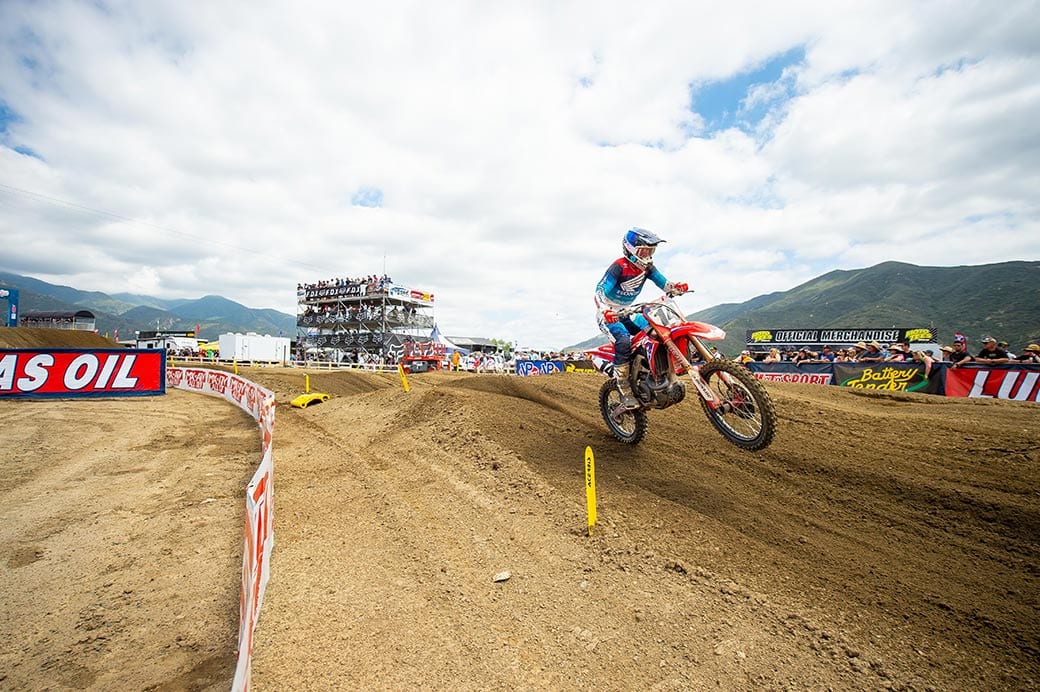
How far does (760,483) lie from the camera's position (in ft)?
17.6

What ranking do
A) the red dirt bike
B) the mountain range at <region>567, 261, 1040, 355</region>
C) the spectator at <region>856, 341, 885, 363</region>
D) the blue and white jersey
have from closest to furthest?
the red dirt bike → the blue and white jersey → the spectator at <region>856, 341, 885, 363</region> → the mountain range at <region>567, 261, 1040, 355</region>

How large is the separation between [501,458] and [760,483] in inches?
138

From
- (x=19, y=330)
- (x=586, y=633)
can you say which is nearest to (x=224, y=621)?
Result: (x=586, y=633)

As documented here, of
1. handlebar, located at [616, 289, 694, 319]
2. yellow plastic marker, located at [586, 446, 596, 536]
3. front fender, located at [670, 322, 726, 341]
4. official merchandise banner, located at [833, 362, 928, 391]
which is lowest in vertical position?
yellow plastic marker, located at [586, 446, 596, 536]

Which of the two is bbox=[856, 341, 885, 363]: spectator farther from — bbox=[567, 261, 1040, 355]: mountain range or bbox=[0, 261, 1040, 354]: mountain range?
bbox=[567, 261, 1040, 355]: mountain range

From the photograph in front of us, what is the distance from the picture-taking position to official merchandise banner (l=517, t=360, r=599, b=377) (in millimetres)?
29205

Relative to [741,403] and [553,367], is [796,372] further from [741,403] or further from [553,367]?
[553,367]

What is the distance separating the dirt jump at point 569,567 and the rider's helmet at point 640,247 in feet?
9.06

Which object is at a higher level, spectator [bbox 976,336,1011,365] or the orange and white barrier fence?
spectator [bbox 976,336,1011,365]

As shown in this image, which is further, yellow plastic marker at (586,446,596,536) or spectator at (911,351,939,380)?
spectator at (911,351,939,380)

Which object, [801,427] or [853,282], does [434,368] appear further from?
[853,282]

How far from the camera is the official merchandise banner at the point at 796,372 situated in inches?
593

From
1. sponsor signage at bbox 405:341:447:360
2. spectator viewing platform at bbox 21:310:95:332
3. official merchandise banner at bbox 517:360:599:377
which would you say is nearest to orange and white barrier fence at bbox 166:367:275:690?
official merchandise banner at bbox 517:360:599:377

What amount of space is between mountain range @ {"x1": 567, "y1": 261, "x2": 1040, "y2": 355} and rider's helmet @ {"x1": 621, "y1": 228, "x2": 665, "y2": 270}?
8051 cm
